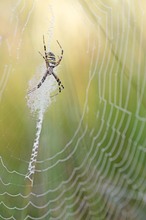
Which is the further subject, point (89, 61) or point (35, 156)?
point (35, 156)

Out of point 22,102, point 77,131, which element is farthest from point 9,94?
point 77,131

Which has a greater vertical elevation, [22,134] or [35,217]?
[22,134]

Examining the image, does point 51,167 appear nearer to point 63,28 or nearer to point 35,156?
point 35,156

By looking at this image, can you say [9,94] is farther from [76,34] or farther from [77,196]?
[77,196]

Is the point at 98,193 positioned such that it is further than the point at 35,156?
No

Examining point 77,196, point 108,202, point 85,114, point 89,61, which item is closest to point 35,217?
point 77,196

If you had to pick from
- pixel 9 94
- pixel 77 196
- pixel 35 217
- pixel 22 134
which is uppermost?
pixel 9 94
